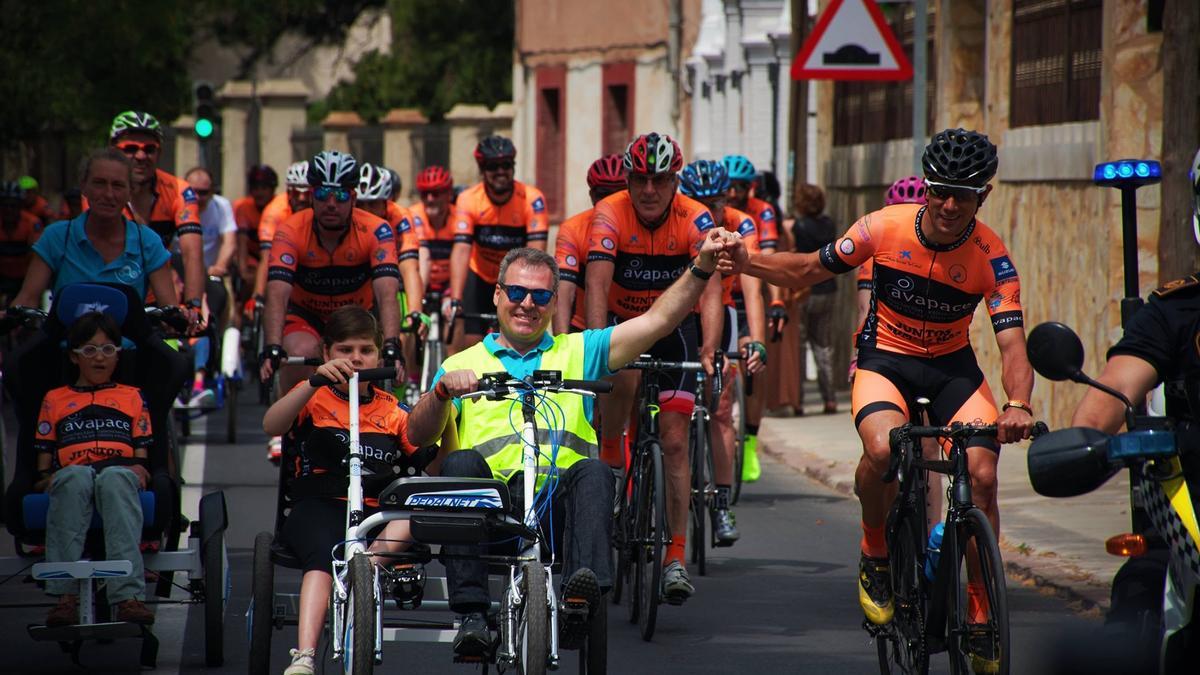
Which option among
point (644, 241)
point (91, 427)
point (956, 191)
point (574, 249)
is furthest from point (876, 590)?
point (574, 249)

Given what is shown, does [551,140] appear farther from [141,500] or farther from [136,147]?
[141,500]

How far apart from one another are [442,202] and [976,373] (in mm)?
9914

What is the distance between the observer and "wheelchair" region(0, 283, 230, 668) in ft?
24.3

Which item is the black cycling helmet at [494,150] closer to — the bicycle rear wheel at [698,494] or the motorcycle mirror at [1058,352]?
the bicycle rear wheel at [698,494]

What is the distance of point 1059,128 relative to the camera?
15289 millimetres

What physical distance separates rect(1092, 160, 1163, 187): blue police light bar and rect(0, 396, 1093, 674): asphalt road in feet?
4.86

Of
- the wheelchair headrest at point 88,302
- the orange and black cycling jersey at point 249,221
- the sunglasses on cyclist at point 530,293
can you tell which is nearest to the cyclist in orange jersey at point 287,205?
the orange and black cycling jersey at point 249,221

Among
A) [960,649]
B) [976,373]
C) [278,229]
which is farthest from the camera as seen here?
[278,229]

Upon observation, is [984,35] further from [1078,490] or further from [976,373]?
[1078,490]

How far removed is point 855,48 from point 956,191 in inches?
273

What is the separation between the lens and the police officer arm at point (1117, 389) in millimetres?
4855

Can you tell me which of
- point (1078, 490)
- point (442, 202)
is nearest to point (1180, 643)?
point (1078, 490)

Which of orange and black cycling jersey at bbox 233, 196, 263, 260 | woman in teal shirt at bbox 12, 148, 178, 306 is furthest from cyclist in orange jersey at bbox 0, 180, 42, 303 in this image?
woman in teal shirt at bbox 12, 148, 178, 306

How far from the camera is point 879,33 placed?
47.3ft
